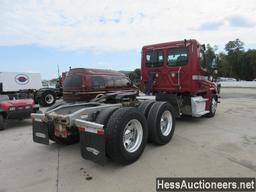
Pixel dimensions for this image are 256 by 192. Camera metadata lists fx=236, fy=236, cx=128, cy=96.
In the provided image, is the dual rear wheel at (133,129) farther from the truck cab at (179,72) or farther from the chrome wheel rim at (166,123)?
the truck cab at (179,72)

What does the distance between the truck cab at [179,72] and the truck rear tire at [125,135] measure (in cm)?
306

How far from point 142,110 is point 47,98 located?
11185mm

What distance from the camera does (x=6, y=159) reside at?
4789 millimetres

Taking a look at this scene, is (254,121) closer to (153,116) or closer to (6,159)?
(153,116)

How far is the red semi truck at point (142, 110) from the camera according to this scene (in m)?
3.97

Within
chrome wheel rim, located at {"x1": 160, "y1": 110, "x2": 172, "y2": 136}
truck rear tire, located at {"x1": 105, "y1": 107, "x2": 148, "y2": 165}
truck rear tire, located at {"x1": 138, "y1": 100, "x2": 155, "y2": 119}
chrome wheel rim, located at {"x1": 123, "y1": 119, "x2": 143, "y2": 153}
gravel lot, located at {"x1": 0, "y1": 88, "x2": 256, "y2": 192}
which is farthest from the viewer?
chrome wheel rim, located at {"x1": 160, "y1": 110, "x2": 172, "y2": 136}

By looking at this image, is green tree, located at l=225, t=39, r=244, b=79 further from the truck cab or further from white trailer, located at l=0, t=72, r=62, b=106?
the truck cab

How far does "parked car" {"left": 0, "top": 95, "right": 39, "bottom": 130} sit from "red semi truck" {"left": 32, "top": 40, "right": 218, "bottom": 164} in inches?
125

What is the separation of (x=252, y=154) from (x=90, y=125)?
3.20 m

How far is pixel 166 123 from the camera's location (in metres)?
5.79

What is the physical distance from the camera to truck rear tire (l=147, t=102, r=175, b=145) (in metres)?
5.13

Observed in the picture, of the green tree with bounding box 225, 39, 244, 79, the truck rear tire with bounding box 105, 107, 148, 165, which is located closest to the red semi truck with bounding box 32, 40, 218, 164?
the truck rear tire with bounding box 105, 107, 148, 165

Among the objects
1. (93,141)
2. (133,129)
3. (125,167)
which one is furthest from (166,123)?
(93,141)

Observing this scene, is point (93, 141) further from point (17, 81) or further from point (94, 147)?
point (17, 81)
